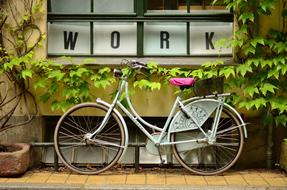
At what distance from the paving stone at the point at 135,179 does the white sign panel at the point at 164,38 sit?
1.72 meters

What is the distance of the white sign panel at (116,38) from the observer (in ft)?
25.3

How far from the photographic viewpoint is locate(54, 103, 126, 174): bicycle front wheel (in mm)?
7031

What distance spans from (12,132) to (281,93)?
3.60 metres

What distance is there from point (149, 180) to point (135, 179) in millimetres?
180

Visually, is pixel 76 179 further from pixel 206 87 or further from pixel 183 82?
pixel 206 87

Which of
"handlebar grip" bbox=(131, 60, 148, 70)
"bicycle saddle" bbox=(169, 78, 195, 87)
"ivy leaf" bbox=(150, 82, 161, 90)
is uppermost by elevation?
"handlebar grip" bbox=(131, 60, 148, 70)

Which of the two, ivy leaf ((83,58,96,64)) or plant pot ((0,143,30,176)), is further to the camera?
ivy leaf ((83,58,96,64))

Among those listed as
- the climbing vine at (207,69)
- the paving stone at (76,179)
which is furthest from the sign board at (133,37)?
the paving stone at (76,179)

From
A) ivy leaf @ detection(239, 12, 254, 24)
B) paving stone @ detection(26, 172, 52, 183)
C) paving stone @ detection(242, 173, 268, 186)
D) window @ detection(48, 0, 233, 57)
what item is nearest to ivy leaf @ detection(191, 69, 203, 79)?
window @ detection(48, 0, 233, 57)

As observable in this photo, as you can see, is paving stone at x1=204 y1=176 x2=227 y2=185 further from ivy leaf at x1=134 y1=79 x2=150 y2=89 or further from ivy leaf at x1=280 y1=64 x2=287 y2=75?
ivy leaf at x1=280 y1=64 x2=287 y2=75

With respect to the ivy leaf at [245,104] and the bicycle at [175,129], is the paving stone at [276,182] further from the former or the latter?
the ivy leaf at [245,104]

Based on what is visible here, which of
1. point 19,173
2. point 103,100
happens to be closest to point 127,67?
point 103,100

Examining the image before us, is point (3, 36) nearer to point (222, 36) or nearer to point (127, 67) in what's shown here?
point (127, 67)

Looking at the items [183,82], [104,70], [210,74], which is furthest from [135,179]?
[210,74]
